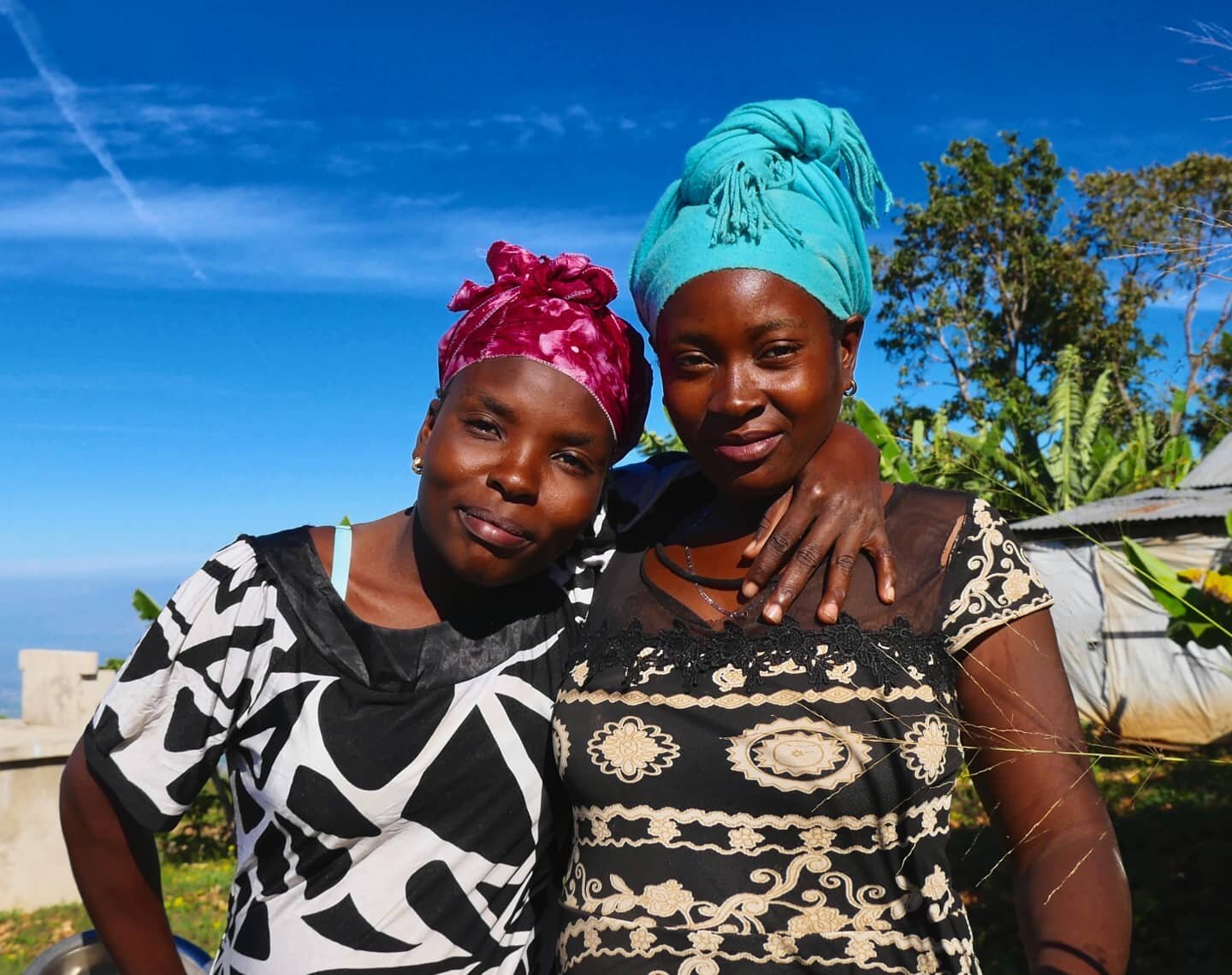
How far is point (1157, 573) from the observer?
5543 millimetres

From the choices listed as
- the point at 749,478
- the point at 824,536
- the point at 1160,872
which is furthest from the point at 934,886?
the point at 1160,872

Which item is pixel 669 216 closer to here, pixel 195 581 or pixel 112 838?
pixel 195 581

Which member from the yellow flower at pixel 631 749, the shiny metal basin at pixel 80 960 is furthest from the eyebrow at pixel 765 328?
the shiny metal basin at pixel 80 960

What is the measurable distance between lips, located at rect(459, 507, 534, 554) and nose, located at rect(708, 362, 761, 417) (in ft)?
1.42

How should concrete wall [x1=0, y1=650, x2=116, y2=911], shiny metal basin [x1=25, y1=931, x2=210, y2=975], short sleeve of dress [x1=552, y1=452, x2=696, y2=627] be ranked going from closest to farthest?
short sleeve of dress [x1=552, y1=452, x2=696, y2=627]
shiny metal basin [x1=25, y1=931, x2=210, y2=975]
concrete wall [x1=0, y1=650, x2=116, y2=911]

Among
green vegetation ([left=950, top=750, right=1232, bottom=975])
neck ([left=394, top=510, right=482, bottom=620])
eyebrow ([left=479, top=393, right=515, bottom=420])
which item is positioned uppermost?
eyebrow ([left=479, top=393, right=515, bottom=420])

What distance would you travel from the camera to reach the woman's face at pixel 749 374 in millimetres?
1909

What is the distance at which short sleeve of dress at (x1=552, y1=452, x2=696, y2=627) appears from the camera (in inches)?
91.1

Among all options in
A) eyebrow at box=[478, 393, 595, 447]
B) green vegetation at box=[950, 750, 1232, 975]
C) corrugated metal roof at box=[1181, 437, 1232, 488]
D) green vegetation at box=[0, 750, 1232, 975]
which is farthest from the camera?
corrugated metal roof at box=[1181, 437, 1232, 488]

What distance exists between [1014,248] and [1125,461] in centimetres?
853

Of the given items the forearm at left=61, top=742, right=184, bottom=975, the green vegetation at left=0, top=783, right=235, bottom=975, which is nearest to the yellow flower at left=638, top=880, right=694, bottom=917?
the forearm at left=61, top=742, right=184, bottom=975

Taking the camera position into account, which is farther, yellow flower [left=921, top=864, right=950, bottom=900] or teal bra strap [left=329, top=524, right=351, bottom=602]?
teal bra strap [left=329, top=524, right=351, bottom=602]

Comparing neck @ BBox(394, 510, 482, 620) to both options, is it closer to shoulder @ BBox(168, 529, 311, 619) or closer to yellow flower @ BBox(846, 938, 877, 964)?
shoulder @ BBox(168, 529, 311, 619)

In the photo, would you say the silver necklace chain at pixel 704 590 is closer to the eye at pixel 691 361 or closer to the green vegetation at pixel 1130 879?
the eye at pixel 691 361
